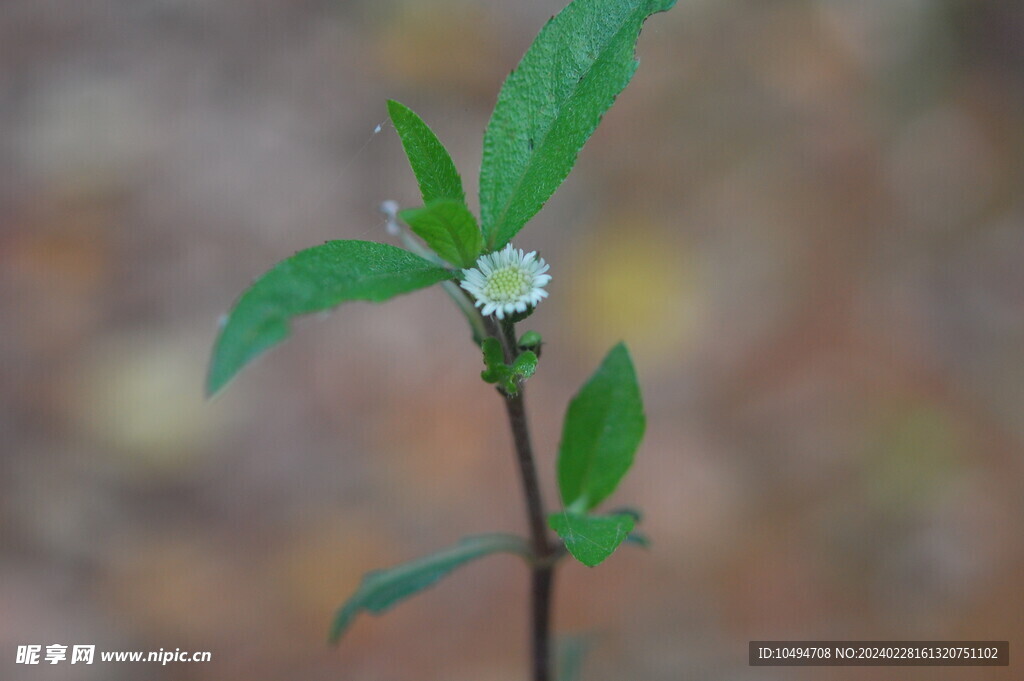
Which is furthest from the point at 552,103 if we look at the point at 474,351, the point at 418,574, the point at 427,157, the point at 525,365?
the point at 474,351

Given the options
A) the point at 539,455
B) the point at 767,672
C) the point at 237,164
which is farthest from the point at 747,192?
the point at 237,164

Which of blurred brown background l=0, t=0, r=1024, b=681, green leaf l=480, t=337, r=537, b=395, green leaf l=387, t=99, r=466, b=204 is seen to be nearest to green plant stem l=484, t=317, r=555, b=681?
green leaf l=480, t=337, r=537, b=395

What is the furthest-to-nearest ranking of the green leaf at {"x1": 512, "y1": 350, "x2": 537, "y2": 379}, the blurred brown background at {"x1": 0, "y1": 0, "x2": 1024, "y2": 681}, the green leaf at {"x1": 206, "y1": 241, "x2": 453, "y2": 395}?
1. the blurred brown background at {"x1": 0, "y1": 0, "x2": 1024, "y2": 681}
2. the green leaf at {"x1": 512, "y1": 350, "x2": 537, "y2": 379}
3. the green leaf at {"x1": 206, "y1": 241, "x2": 453, "y2": 395}

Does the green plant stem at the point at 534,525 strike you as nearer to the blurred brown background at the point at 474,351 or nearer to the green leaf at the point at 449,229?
the green leaf at the point at 449,229

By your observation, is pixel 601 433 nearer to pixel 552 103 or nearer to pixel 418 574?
pixel 418 574

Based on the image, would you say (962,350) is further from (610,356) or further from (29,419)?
(29,419)

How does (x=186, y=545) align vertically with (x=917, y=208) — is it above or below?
below

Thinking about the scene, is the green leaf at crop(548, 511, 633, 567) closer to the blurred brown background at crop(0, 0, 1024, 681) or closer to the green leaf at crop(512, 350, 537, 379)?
the green leaf at crop(512, 350, 537, 379)
